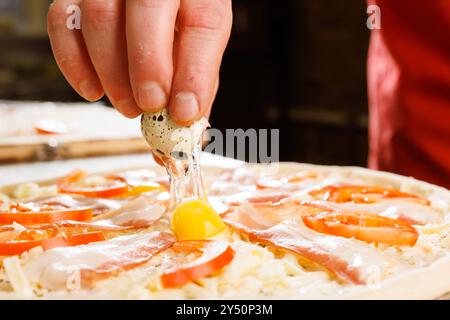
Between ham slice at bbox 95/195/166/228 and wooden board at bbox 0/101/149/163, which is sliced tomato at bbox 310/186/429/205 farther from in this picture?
wooden board at bbox 0/101/149/163

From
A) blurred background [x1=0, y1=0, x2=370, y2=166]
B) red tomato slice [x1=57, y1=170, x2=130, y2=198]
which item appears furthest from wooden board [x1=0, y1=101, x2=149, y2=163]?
blurred background [x1=0, y1=0, x2=370, y2=166]

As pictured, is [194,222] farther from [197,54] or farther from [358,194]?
[358,194]

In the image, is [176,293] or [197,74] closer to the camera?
[176,293]

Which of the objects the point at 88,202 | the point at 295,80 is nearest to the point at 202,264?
the point at 88,202

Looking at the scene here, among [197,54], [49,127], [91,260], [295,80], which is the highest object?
[197,54]

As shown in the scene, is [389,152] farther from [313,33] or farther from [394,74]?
[313,33]

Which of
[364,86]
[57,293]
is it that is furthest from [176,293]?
[364,86]
